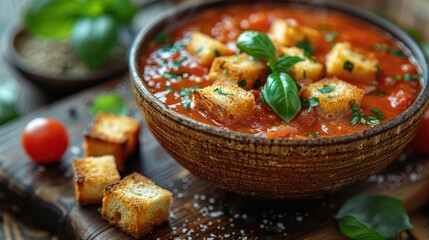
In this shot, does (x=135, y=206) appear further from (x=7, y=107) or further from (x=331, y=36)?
(x=7, y=107)

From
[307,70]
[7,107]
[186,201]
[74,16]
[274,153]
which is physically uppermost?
[307,70]

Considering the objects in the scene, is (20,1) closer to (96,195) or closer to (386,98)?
(96,195)

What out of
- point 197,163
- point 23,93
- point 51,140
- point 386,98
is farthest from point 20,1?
point 386,98

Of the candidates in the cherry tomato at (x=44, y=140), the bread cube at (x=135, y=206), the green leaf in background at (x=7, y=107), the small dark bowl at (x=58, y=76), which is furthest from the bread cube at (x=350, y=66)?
the green leaf in background at (x=7, y=107)

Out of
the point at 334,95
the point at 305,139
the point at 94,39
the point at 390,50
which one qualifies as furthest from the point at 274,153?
the point at 94,39

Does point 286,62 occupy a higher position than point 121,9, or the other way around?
point 286,62

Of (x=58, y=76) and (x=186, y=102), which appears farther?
(x=58, y=76)

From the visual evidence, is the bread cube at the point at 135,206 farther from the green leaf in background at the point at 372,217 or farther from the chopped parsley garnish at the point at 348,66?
the chopped parsley garnish at the point at 348,66
